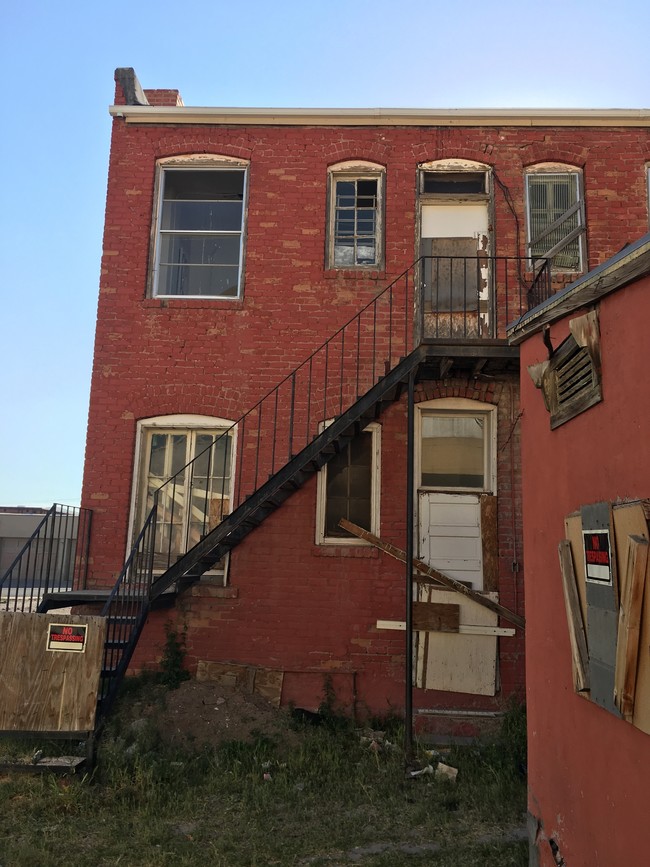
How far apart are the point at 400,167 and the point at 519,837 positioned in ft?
24.7

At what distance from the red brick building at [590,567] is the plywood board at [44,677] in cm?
366

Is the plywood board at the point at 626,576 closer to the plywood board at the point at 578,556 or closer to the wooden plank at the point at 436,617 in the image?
the plywood board at the point at 578,556

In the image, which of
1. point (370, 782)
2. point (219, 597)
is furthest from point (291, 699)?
point (370, 782)

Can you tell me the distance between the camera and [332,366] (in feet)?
28.8

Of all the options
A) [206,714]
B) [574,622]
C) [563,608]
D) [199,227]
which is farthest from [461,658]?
[199,227]

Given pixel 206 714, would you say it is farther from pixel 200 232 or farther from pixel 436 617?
pixel 200 232

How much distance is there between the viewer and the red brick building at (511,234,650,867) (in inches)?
132

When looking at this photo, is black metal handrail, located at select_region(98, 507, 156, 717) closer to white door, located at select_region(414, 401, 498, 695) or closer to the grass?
the grass

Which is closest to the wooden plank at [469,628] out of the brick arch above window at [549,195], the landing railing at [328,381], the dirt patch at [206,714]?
the dirt patch at [206,714]

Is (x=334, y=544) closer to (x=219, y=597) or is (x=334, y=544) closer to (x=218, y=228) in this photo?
(x=219, y=597)

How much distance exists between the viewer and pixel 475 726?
783cm

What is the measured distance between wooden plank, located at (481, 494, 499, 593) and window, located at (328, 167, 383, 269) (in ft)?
10.8

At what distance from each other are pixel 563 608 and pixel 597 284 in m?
1.91

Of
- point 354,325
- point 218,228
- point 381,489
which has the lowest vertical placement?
point 381,489
